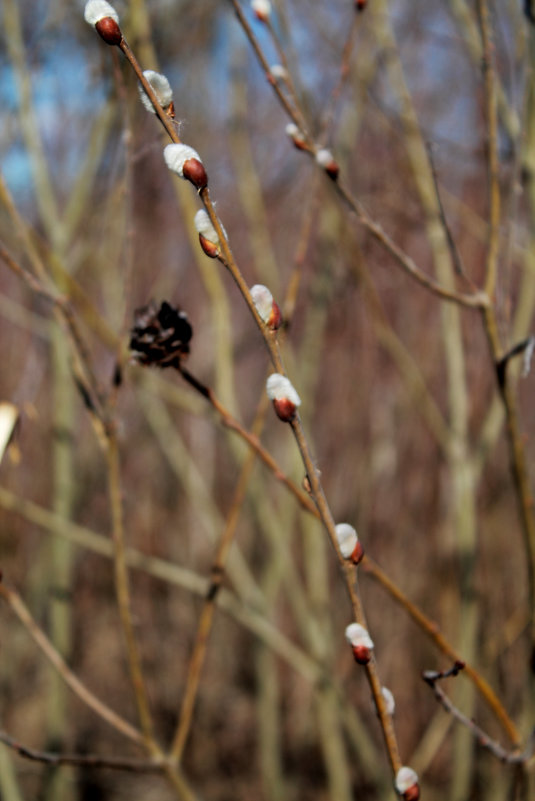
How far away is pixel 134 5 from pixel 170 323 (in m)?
0.92

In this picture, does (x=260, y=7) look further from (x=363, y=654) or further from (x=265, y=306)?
(x=363, y=654)

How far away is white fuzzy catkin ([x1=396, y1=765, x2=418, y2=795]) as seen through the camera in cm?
66

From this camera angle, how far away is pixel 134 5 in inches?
55.2

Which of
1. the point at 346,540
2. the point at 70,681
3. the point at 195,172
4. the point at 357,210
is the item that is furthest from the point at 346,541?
the point at 70,681

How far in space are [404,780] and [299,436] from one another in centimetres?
35

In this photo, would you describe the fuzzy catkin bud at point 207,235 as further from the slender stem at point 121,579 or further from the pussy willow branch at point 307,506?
the slender stem at point 121,579

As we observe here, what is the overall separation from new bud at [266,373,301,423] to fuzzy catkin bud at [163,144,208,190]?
0.16m

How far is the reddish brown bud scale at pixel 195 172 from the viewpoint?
54 cm

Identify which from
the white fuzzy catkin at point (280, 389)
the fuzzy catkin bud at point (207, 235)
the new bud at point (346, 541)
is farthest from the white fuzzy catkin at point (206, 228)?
the new bud at point (346, 541)

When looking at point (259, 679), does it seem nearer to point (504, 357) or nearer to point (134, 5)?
point (504, 357)

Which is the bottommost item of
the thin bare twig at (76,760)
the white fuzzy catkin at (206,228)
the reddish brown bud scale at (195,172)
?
the thin bare twig at (76,760)

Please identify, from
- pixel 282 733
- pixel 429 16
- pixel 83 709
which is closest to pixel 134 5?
pixel 429 16

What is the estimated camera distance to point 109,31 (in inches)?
22.0

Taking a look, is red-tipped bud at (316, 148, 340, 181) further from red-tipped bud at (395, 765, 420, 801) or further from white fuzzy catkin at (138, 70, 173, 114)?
red-tipped bud at (395, 765, 420, 801)
